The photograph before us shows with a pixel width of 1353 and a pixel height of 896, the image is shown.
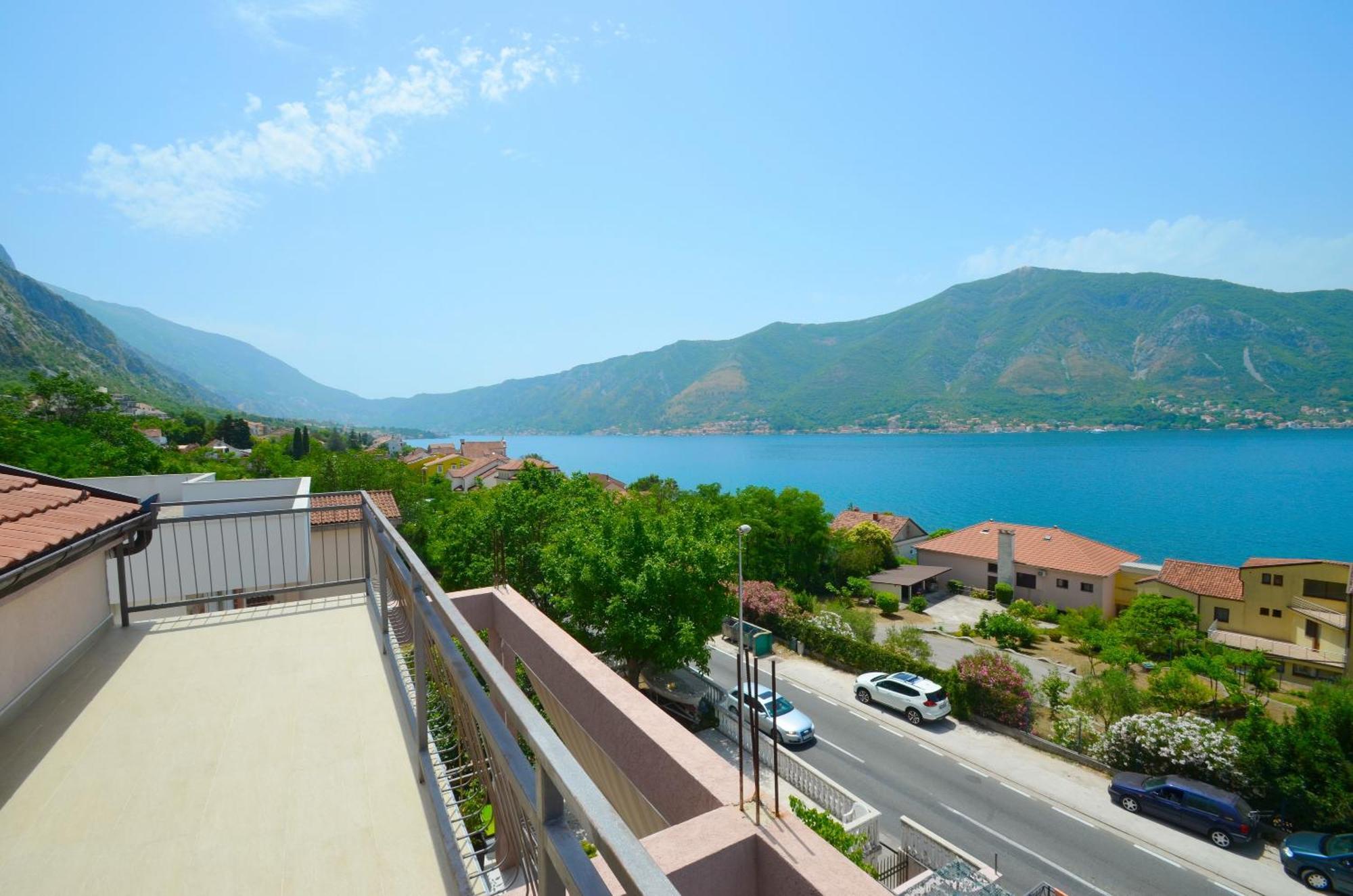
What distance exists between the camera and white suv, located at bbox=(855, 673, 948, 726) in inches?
648

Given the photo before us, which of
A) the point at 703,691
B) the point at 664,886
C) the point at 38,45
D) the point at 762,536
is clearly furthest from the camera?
the point at 762,536

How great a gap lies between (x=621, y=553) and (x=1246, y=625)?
91.1 feet

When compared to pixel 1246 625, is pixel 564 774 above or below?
above

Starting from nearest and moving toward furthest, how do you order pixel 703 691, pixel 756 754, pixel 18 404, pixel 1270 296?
1. pixel 756 754
2. pixel 703 691
3. pixel 18 404
4. pixel 1270 296

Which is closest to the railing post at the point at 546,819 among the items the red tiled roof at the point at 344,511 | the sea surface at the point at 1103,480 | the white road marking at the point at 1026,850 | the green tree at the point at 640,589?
the red tiled roof at the point at 344,511

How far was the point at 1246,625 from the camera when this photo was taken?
84.9 feet

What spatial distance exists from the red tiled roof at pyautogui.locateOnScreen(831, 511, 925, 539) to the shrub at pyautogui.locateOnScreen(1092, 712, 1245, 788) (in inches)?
982

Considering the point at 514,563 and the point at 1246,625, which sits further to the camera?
the point at 1246,625

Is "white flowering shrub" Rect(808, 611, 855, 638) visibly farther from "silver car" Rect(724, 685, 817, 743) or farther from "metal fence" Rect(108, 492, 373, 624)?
"metal fence" Rect(108, 492, 373, 624)

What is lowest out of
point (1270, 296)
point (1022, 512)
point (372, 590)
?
point (1022, 512)

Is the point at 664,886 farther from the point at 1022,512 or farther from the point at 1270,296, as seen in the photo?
the point at 1270,296

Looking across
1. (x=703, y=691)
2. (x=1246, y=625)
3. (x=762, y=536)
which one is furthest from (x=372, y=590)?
(x=1246, y=625)

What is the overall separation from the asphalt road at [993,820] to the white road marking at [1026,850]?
2 centimetres

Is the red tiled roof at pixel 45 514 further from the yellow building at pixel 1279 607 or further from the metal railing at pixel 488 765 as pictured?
the yellow building at pixel 1279 607
